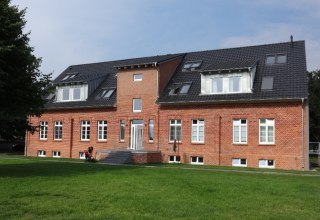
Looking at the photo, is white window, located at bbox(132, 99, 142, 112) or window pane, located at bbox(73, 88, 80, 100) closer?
white window, located at bbox(132, 99, 142, 112)

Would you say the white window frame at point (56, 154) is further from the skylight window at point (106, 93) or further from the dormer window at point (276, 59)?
the dormer window at point (276, 59)

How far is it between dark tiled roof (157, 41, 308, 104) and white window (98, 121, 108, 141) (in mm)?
6018

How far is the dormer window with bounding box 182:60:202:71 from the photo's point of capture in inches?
1380

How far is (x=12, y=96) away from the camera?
742 inches

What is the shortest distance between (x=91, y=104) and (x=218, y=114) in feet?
38.5

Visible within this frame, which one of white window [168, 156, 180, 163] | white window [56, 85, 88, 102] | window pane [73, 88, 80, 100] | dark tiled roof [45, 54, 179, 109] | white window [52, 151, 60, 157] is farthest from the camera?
white window [52, 151, 60, 157]

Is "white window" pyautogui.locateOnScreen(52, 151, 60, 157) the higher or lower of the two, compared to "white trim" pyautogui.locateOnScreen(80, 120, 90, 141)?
lower

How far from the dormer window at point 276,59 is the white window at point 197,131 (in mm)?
6651

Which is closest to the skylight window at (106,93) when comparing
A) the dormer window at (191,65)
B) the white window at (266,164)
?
the dormer window at (191,65)

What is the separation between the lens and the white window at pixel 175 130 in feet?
106

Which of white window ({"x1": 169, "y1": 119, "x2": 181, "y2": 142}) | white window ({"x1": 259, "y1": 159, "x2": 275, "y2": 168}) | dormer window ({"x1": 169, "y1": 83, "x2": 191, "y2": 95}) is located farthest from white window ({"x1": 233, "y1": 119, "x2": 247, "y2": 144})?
dormer window ({"x1": 169, "y1": 83, "x2": 191, "y2": 95})

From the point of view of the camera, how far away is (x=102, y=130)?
120 ft

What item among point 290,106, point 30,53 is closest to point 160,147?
point 290,106

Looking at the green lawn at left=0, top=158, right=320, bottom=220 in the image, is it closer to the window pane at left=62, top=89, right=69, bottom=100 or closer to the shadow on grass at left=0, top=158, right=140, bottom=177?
the shadow on grass at left=0, top=158, right=140, bottom=177
